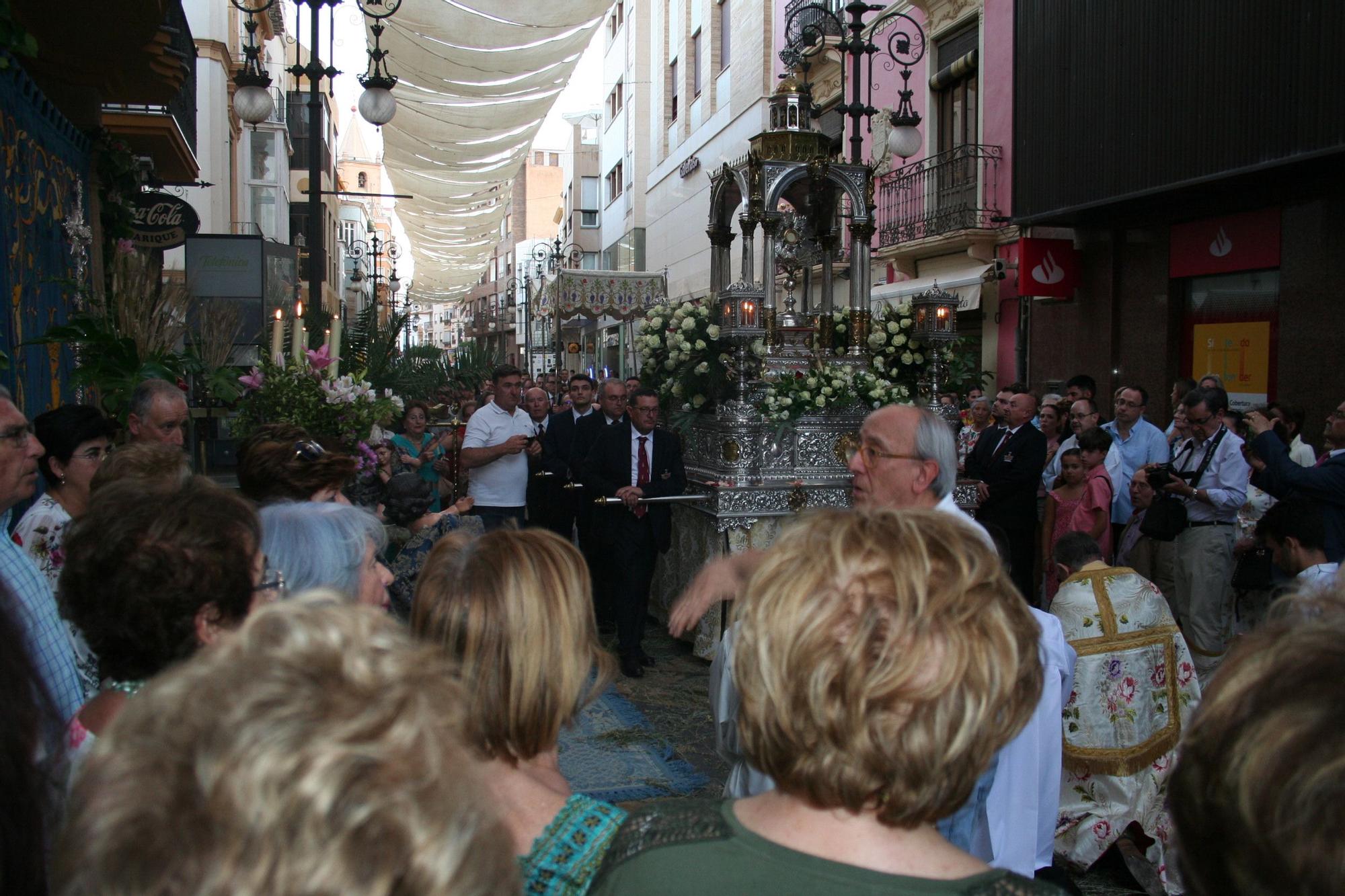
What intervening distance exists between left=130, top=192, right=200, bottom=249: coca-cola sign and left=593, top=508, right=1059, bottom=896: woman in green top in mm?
10410

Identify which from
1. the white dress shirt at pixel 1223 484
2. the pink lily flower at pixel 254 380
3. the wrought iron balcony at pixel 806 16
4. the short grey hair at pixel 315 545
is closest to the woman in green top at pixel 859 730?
the short grey hair at pixel 315 545

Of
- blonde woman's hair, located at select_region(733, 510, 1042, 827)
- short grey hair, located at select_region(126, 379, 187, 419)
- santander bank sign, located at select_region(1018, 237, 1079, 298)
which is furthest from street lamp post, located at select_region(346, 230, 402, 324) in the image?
blonde woman's hair, located at select_region(733, 510, 1042, 827)

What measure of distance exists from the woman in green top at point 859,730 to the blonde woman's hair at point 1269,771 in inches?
10.3

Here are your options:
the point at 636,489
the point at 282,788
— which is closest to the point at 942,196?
the point at 636,489

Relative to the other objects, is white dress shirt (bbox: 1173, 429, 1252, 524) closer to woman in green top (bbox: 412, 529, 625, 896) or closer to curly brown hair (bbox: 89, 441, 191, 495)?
woman in green top (bbox: 412, 529, 625, 896)

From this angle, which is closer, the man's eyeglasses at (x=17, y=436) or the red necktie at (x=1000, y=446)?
the man's eyeglasses at (x=17, y=436)

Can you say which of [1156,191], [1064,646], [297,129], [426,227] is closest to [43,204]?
[1064,646]

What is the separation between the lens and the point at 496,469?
765 cm

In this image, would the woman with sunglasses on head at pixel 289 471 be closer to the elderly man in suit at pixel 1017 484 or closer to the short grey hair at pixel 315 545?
the short grey hair at pixel 315 545

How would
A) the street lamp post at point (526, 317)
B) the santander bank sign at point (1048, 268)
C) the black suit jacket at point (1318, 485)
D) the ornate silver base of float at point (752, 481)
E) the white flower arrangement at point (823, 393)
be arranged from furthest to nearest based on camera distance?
the street lamp post at point (526, 317) → the santander bank sign at point (1048, 268) → the white flower arrangement at point (823, 393) → the ornate silver base of float at point (752, 481) → the black suit jacket at point (1318, 485)

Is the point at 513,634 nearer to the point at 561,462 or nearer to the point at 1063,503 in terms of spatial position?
the point at 1063,503

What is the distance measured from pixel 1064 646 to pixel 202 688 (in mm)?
2683

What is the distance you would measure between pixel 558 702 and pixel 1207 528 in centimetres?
590

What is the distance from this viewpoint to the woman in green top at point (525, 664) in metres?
1.74
